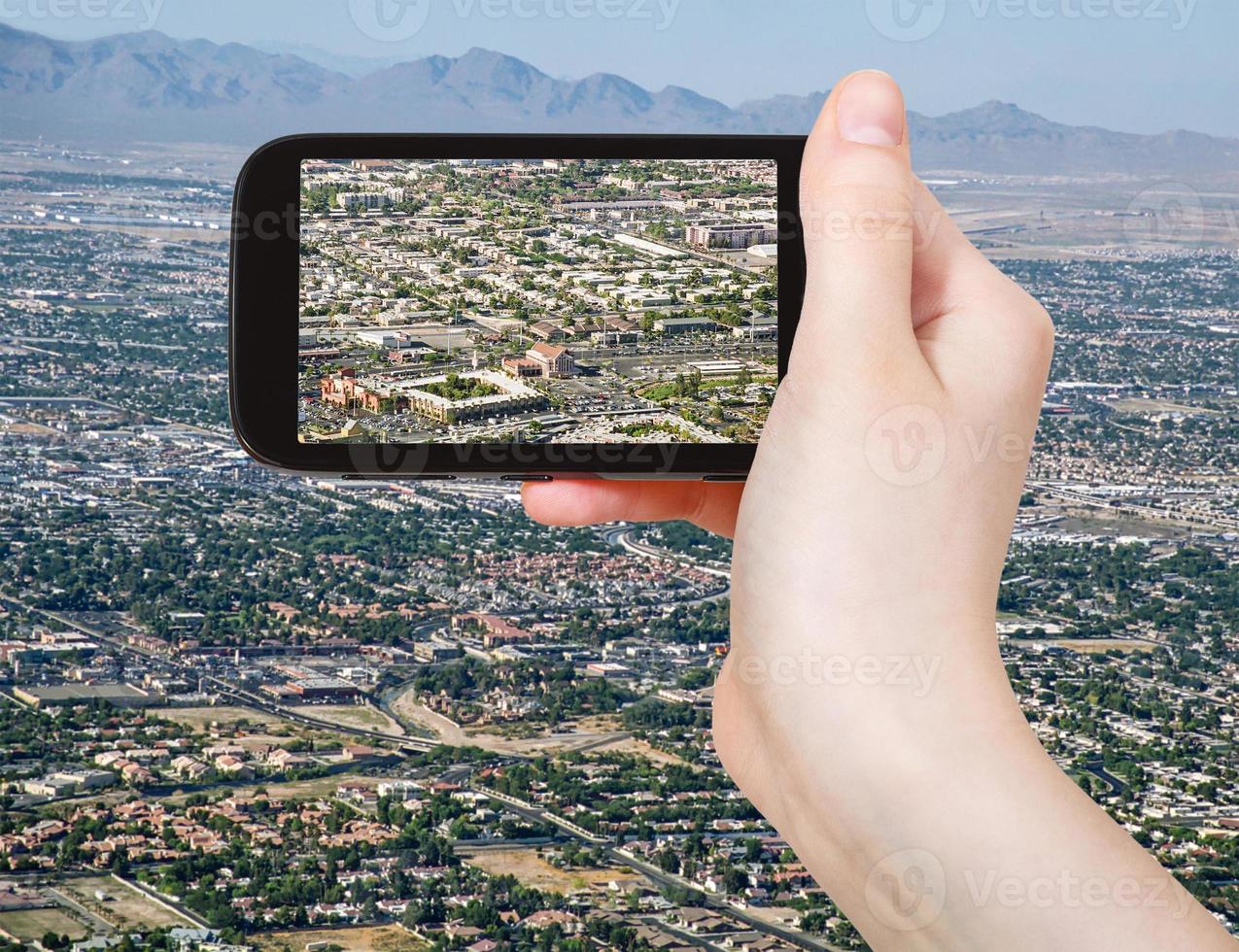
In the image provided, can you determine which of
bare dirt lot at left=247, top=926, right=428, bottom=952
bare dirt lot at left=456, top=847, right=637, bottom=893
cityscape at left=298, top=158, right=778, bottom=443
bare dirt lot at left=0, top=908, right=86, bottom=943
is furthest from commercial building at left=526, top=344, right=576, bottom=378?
bare dirt lot at left=0, top=908, right=86, bottom=943

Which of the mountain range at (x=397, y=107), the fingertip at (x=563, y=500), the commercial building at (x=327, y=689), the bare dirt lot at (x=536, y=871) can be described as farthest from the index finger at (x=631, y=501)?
the mountain range at (x=397, y=107)

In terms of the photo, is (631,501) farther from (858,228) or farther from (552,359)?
(858,228)

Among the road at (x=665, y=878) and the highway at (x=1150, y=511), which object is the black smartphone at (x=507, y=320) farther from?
the highway at (x=1150, y=511)

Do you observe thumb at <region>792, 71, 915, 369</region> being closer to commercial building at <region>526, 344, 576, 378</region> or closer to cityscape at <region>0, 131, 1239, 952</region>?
commercial building at <region>526, 344, 576, 378</region>

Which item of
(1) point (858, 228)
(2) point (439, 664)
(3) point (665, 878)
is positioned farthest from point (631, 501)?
(2) point (439, 664)

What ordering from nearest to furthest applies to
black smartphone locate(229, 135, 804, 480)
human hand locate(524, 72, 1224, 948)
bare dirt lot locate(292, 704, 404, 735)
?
human hand locate(524, 72, 1224, 948), black smartphone locate(229, 135, 804, 480), bare dirt lot locate(292, 704, 404, 735)

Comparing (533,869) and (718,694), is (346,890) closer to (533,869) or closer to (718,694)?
(533,869)
